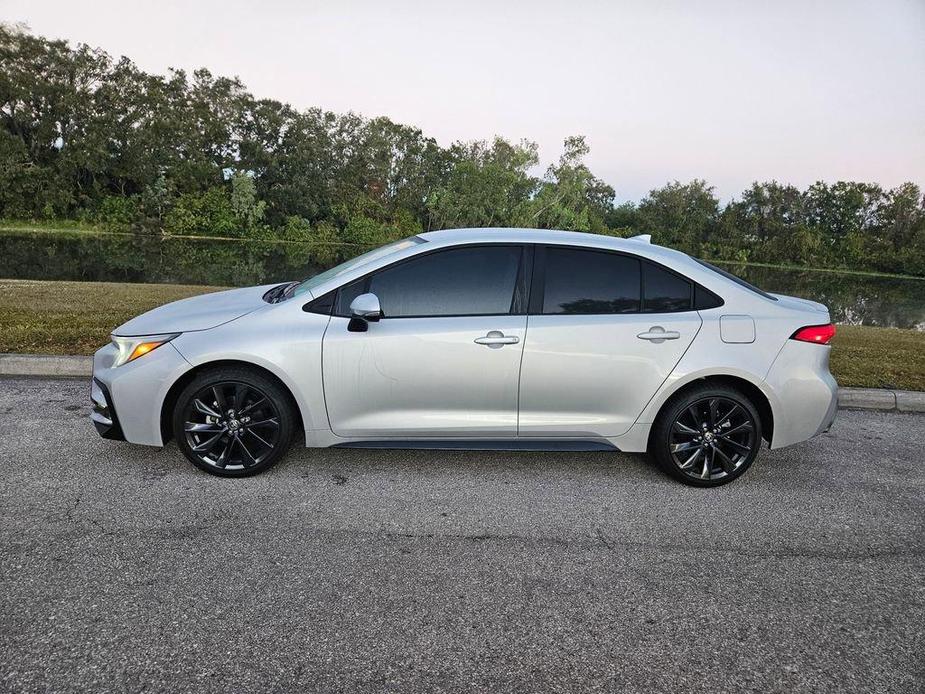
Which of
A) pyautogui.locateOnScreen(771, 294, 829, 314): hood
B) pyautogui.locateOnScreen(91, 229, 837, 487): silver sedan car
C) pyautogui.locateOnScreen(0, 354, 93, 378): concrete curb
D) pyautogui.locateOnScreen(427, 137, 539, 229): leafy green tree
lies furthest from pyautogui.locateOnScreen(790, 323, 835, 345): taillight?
pyautogui.locateOnScreen(427, 137, 539, 229): leafy green tree

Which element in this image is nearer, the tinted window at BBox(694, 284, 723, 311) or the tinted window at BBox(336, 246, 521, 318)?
the tinted window at BBox(336, 246, 521, 318)

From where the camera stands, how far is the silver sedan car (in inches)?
147

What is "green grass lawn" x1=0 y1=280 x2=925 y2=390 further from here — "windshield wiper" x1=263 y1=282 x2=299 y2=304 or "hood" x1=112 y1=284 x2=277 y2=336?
"windshield wiper" x1=263 y1=282 x2=299 y2=304

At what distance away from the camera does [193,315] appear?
13.0 feet

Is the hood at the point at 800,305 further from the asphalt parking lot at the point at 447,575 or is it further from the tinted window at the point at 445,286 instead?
the tinted window at the point at 445,286

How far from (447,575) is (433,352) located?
1.34 meters

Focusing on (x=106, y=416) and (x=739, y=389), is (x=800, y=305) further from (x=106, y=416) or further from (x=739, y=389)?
(x=106, y=416)

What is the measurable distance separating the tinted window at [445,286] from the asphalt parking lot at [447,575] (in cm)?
109

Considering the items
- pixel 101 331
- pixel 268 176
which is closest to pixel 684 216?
pixel 268 176

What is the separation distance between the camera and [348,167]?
222ft

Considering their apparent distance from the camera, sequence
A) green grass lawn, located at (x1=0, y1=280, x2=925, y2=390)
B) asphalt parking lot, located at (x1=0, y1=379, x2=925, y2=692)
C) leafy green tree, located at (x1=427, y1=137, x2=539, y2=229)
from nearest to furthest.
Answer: asphalt parking lot, located at (x1=0, y1=379, x2=925, y2=692), green grass lawn, located at (x1=0, y1=280, x2=925, y2=390), leafy green tree, located at (x1=427, y1=137, x2=539, y2=229)

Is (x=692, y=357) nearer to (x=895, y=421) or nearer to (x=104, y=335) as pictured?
(x=895, y=421)

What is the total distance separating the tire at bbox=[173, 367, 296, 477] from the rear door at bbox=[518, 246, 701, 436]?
1506 millimetres

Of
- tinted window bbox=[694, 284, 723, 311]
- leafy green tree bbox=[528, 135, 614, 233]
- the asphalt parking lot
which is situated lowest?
the asphalt parking lot
